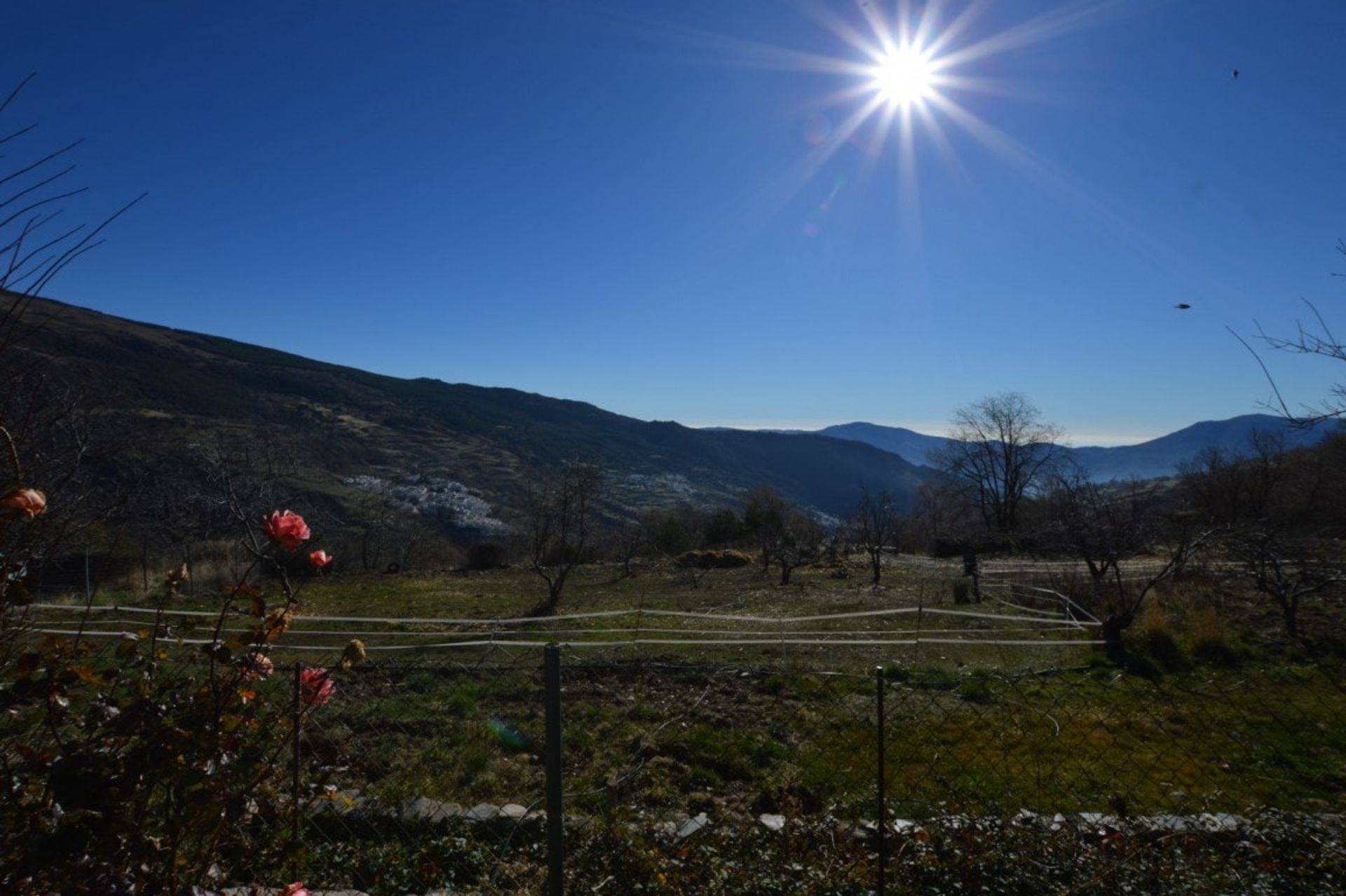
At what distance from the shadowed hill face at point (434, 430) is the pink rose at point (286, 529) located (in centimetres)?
4294

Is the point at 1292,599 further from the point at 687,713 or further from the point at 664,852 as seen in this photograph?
the point at 664,852

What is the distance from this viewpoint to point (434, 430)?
10662 cm

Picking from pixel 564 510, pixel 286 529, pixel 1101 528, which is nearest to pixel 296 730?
pixel 286 529

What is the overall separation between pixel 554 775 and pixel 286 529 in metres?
1.34

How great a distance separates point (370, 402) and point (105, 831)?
117805mm

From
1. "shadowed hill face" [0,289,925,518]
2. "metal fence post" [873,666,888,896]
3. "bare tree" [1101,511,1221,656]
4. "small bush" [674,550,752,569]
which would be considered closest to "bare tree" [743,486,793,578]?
"small bush" [674,550,752,569]

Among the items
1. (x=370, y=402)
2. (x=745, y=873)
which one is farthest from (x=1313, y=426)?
(x=370, y=402)

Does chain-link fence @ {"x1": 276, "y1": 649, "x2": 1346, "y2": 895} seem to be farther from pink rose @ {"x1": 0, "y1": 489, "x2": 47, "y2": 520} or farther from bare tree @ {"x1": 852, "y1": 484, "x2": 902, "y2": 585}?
bare tree @ {"x1": 852, "y1": 484, "x2": 902, "y2": 585}

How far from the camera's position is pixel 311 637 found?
11.7m

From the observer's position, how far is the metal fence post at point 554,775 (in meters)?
2.45

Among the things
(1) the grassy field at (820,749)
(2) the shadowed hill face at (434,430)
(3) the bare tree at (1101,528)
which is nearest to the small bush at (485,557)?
(2) the shadowed hill face at (434,430)

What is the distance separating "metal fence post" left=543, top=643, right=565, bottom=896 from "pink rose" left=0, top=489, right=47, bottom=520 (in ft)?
4.75

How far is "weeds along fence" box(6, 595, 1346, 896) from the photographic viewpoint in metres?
3.17

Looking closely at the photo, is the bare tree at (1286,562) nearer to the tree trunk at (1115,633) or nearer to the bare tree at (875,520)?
the tree trunk at (1115,633)
